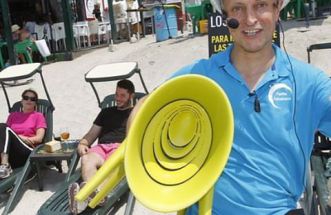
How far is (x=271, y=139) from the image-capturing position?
1576mm

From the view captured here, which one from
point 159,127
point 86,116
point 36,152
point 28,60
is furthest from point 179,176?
point 28,60

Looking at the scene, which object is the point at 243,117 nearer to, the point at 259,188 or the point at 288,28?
the point at 259,188

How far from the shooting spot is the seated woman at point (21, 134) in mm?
5051

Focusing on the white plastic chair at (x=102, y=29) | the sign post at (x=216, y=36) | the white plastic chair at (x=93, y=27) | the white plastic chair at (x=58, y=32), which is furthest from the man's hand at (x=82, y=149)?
the white plastic chair at (x=102, y=29)

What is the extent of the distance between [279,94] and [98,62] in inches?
433

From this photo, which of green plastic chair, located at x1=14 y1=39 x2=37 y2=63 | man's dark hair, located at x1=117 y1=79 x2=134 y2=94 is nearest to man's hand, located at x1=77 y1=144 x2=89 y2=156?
man's dark hair, located at x1=117 y1=79 x2=134 y2=94

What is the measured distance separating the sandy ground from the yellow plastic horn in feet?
12.5

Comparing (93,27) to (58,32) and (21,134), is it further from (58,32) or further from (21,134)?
(21,134)

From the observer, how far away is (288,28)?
1155 cm

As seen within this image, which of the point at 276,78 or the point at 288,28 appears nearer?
the point at 276,78

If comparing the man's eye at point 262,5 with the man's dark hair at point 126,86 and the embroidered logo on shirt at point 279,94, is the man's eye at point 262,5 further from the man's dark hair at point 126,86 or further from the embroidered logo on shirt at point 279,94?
the man's dark hair at point 126,86

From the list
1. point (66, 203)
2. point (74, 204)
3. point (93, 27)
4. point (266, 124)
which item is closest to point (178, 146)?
point (266, 124)

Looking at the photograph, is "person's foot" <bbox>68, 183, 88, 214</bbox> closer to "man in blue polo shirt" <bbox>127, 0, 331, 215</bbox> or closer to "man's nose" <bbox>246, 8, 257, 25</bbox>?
"man in blue polo shirt" <bbox>127, 0, 331, 215</bbox>

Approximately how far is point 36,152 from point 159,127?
3.74m
